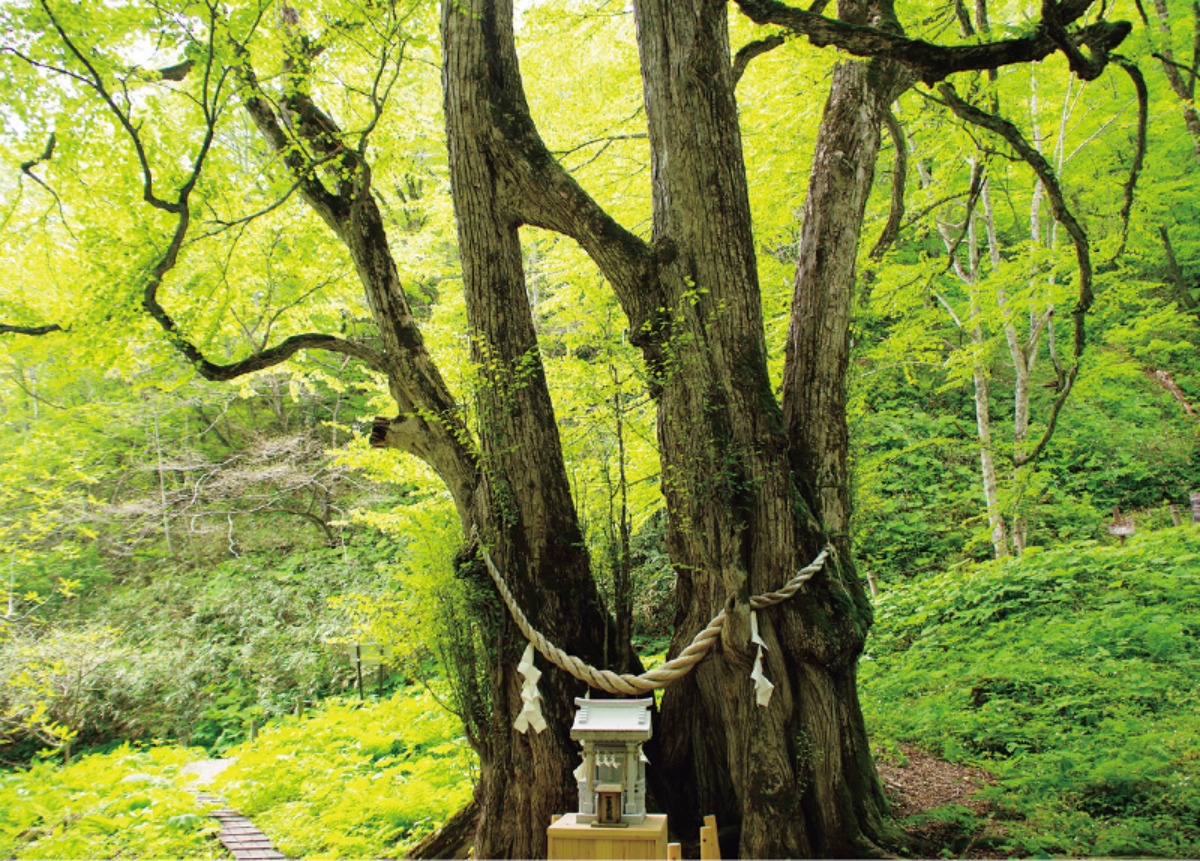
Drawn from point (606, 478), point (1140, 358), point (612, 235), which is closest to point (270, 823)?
point (606, 478)

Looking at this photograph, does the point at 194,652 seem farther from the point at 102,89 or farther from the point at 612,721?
the point at 612,721

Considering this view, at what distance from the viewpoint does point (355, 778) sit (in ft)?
17.8

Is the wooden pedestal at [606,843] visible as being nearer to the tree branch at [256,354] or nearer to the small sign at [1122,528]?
the tree branch at [256,354]

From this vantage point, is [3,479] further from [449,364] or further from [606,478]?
[606,478]

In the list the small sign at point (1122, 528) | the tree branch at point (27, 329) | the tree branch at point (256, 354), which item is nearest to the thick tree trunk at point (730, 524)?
the tree branch at point (256, 354)

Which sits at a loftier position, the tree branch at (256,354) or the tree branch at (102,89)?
the tree branch at (102,89)

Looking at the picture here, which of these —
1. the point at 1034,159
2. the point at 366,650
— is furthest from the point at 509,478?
the point at 366,650

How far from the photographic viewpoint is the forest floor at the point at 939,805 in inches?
120

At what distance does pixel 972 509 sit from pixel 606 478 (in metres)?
7.18

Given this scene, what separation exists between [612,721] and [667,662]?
43 cm

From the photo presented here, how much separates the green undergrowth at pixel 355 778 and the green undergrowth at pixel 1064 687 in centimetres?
287

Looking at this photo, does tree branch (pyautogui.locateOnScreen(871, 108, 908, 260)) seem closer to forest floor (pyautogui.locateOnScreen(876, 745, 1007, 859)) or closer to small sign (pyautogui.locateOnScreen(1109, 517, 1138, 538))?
forest floor (pyautogui.locateOnScreen(876, 745, 1007, 859))

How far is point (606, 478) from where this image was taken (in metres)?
3.21

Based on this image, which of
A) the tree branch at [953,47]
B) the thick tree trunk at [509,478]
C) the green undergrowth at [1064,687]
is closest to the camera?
the tree branch at [953,47]
